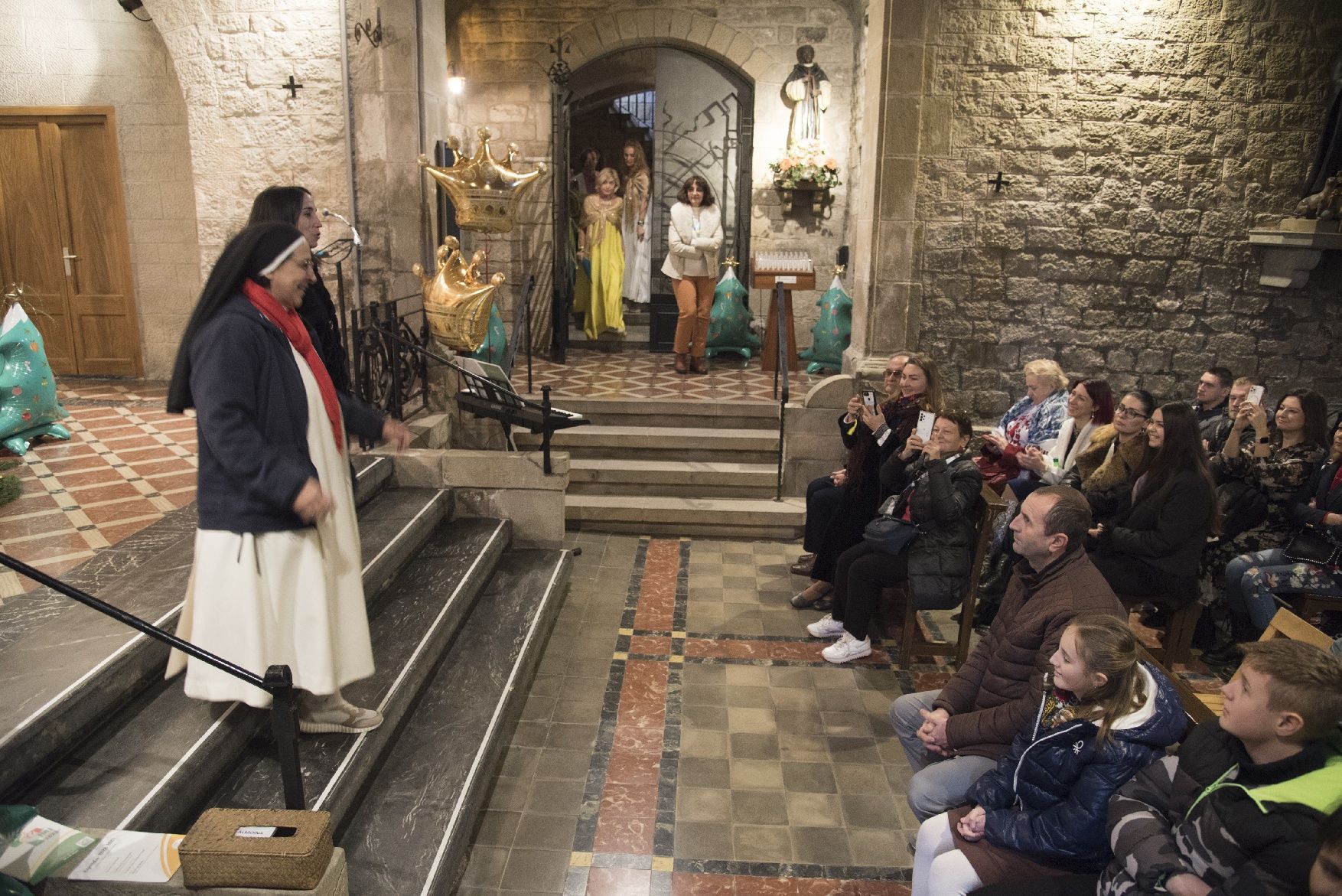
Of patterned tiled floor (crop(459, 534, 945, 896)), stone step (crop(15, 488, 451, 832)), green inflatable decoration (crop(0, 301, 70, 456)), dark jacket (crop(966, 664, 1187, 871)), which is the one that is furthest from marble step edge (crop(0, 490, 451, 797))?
dark jacket (crop(966, 664, 1187, 871))

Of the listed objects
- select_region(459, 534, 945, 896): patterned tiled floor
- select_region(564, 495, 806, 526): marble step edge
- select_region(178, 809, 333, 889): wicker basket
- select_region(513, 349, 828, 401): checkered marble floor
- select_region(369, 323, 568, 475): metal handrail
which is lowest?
select_region(459, 534, 945, 896): patterned tiled floor

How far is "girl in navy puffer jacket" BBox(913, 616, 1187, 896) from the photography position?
2.38m

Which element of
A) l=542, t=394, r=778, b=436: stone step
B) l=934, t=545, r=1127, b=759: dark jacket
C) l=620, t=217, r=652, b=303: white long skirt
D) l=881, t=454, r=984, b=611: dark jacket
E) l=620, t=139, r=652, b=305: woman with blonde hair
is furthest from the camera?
l=620, t=217, r=652, b=303: white long skirt

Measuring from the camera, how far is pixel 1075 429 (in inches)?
202

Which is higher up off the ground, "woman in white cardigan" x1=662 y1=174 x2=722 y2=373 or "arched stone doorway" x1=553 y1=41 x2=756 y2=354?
"arched stone doorway" x1=553 y1=41 x2=756 y2=354

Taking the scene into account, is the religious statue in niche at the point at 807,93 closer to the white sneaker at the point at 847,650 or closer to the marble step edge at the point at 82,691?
the white sneaker at the point at 847,650

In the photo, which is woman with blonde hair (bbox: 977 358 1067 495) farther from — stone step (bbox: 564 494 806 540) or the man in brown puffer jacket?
the man in brown puffer jacket

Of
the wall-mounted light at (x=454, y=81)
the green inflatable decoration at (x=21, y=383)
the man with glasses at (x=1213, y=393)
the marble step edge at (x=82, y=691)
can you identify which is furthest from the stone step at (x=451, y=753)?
the wall-mounted light at (x=454, y=81)

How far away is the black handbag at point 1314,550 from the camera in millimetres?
4316

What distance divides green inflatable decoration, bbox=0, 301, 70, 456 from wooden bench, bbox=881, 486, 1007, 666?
17.4ft

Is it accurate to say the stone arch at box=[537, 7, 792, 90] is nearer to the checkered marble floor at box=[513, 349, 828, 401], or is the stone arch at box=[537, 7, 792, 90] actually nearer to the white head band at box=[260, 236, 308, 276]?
the checkered marble floor at box=[513, 349, 828, 401]

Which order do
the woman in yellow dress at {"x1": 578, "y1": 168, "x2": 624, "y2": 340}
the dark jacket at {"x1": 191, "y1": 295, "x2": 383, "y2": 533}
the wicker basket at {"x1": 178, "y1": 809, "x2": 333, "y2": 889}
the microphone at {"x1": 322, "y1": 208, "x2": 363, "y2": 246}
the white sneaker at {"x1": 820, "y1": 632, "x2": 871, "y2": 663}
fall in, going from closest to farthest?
1. the wicker basket at {"x1": 178, "y1": 809, "x2": 333, "y2": 889}
2. the dark jacket at {"x1": 191, "y1": 295, "x2": 383, "y2": 533}
3. the white sneaker at {"x1": 820, "y1": 632, "x2": 871, "y2": 663}
4. the microphone at {"x1": 322, "y1": 208, "x2": 363, "y2": 246}
5. the woman in yellow dress at {"x1": 578, "y1": 168, "x2": 624, "y2": 340}

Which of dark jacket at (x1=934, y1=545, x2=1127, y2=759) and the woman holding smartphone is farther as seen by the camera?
the woman holding smartphone

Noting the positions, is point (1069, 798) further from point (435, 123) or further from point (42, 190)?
point (42, 190)
